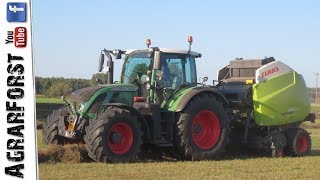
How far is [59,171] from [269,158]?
204 inches

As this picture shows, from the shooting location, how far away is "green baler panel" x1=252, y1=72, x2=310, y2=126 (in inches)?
495

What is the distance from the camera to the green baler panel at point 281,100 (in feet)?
41.2

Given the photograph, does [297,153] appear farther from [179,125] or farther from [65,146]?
[65,146]

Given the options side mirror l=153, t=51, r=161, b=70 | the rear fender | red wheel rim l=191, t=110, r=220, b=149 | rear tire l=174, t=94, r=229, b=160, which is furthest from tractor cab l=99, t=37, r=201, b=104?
red wheel rim l=191, t=110, r=220, b=149

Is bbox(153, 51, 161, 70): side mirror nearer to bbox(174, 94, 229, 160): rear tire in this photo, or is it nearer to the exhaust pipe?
bbox(174, 94, 229, 160): rear tire

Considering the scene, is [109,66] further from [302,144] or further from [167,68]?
[302,144]

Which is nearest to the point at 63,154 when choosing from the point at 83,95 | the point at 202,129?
the point at 83,95

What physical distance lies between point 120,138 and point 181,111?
156 cm

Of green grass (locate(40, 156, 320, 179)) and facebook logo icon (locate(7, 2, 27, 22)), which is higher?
facebook logo icon (locate(7, 2, 27, 22))

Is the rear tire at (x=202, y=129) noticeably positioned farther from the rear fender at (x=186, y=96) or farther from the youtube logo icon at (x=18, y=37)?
the youtube logo icon at (x=18, y=37)

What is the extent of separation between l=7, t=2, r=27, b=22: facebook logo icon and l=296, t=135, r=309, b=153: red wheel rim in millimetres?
10269

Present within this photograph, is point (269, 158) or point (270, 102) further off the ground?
point (270, 102)

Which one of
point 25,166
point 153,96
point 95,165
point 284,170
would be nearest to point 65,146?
point 95,165

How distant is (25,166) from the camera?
13.4 ft
